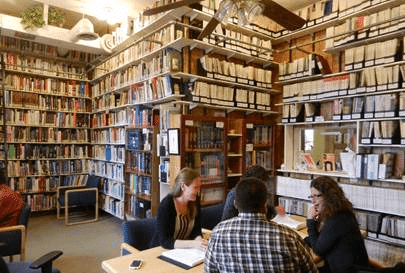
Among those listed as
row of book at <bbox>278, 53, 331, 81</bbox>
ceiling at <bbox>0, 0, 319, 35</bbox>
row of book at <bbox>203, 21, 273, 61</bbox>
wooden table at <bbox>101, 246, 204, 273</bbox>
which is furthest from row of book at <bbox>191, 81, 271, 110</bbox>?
wooden table at <bbox>101, 246, 204, 273</bbox>

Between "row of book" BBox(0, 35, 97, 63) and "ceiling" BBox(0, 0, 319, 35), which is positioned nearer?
"ceiling" BBox(0, 0, 319, 35)

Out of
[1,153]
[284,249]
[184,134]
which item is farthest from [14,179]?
[284,249]

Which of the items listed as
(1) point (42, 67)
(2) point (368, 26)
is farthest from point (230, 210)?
(1) point (42, 67)

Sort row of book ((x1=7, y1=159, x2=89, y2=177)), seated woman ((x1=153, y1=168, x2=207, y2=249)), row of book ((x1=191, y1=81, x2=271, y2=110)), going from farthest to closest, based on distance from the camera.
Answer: row of book ((x1=7, y1=159, x2=89, y2=177))
row of book ((x1=191, y1=81, x2=271, y2=110))
seated woman ((x1=153, y1=168, x2=207, y2=249))

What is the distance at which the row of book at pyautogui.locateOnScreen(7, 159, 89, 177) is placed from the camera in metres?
5.50

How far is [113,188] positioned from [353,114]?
4.13 meters

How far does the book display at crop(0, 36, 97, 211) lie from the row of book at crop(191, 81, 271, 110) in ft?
11.5

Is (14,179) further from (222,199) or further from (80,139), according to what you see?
(222,199)

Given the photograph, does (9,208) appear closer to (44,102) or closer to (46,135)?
(46,135)

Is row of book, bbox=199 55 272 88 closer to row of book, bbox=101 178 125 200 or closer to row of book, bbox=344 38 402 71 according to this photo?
row of book, bbox=344 38 402 71

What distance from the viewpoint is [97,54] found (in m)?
6.27

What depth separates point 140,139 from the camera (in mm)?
4492

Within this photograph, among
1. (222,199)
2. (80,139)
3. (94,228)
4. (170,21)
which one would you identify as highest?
(170,21)

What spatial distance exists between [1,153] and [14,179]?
20.8 inches
